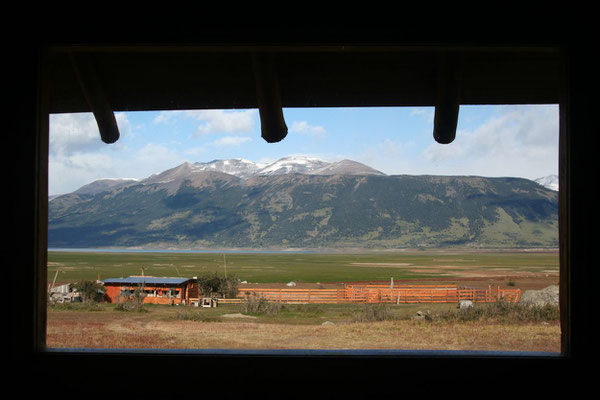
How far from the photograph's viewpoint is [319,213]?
118750mm

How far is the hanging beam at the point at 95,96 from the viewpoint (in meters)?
1.95

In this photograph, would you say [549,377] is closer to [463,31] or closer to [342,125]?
[463,31]

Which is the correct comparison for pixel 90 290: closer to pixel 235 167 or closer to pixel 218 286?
pixel 218 286

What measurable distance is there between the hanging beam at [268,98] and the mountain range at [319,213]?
95186 millimetres

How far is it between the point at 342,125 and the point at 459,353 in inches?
4693

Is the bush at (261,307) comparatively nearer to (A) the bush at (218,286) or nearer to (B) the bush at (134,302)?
(B) the bush at (134,302)

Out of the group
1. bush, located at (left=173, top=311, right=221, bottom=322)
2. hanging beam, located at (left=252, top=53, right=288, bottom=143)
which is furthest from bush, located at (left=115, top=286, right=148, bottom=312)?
hanging beam, located at (left=252, top=53, right=288, bottom=143)

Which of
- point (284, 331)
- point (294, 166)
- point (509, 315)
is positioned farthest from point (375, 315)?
point (294, 166)

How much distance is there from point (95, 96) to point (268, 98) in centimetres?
72

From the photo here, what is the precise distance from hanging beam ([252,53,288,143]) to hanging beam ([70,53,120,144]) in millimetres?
654

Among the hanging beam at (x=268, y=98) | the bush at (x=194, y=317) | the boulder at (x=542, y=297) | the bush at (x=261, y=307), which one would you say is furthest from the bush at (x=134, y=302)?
the hanging beam at (x=268, y=98)

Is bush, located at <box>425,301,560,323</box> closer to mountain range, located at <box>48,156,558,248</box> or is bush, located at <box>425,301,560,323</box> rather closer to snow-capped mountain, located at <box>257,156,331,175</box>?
mountain range, located at <box>48,156,558,248</box>

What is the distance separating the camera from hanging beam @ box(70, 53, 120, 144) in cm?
195

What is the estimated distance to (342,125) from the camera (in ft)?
390
